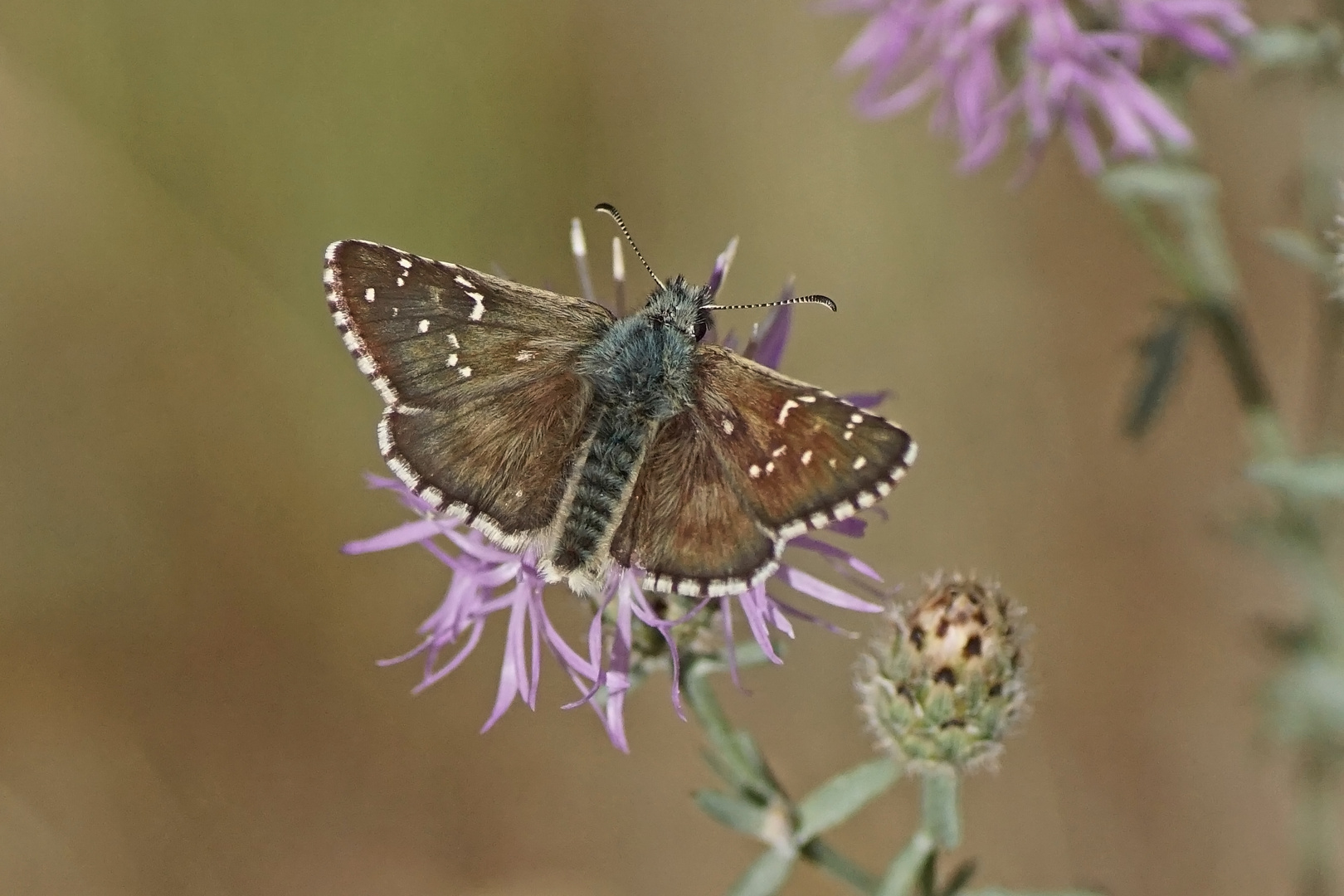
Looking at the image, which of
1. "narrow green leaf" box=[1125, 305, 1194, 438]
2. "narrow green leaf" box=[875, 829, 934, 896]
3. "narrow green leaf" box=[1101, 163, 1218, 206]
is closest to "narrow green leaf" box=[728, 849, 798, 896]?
"narrow green leaf" box=[875, 829, 934, 896]

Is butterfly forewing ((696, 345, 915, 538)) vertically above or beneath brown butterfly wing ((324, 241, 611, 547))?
beneath

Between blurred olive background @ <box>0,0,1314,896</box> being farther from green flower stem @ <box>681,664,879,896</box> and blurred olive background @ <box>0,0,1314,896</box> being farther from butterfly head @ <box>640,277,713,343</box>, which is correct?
butterfly head @ <box>640,277,713,343</box>

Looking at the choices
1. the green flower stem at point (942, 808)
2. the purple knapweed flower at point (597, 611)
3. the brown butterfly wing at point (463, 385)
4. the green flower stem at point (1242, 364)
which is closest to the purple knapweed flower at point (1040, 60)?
the green flower stem at point (1242, 364)

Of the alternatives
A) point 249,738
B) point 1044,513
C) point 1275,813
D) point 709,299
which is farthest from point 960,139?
point 249,738

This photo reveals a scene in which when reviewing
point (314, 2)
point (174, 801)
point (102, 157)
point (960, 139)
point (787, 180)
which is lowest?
point (174, 801)

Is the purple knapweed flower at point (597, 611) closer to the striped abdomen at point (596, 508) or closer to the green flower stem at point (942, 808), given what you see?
the striped abdomen at point (596, 508)

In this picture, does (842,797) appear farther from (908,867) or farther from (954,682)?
(954,682)

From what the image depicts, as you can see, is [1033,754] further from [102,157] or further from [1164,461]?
[102,157]
